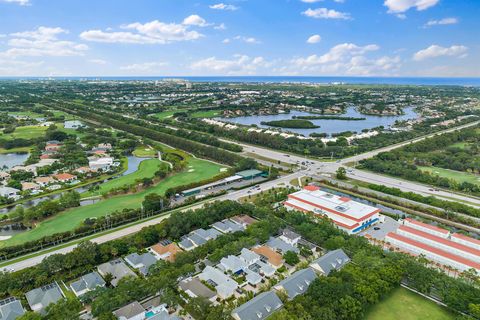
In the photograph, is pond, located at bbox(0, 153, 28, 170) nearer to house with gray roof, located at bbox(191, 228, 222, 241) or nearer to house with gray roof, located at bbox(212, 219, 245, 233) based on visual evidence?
house with gray roof, located at bbox(191, 228, 222, 241)

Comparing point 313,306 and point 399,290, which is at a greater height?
point 313,306

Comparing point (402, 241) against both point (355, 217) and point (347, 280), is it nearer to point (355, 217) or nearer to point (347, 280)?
point (355, 217)

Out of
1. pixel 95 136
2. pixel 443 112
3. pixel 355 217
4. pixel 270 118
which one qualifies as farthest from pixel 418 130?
pixel 95 136

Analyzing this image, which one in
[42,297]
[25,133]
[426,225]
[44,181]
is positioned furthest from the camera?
[25,133]

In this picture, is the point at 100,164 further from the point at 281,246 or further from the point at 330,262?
the point at 330,262

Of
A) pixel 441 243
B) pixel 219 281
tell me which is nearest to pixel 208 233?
→ pixel 219 281

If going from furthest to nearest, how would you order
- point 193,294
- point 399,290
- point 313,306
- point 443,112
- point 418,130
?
point 443,112 < point 418,130 < point 399,290 < point 193,294 < point 313,306

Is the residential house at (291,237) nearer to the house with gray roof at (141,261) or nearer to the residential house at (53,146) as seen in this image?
the house with gray roof at (141,261)
